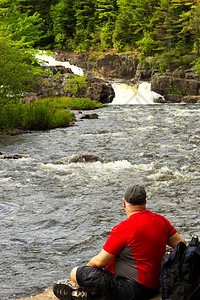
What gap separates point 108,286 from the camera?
4.42 meters

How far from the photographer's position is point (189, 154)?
14.6 m

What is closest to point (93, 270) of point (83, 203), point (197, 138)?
point (83, 203)

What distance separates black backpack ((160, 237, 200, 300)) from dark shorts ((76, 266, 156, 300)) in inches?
20.5

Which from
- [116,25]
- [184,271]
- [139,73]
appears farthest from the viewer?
[116,25]

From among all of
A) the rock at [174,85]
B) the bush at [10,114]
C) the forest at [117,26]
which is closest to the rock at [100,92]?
the rock at [174,85]

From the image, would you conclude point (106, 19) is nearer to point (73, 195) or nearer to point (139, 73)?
point (139, 73)

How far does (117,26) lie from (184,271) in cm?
6521

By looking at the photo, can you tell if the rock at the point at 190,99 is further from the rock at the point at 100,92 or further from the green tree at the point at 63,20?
the green tree at the point at 63,20

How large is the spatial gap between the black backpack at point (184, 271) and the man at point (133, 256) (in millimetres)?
452

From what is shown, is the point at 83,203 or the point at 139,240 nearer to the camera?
the point at 139,240

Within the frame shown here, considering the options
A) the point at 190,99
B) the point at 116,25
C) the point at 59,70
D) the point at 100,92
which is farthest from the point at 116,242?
the point at 116,25

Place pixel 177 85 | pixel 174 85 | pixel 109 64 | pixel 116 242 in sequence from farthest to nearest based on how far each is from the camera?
pixel 109 64 → pixel 174 85 → pixel 177 85 → pixel 116 242

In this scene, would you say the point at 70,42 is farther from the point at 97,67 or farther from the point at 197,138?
the point at 197,138

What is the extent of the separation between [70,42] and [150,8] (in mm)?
15032
